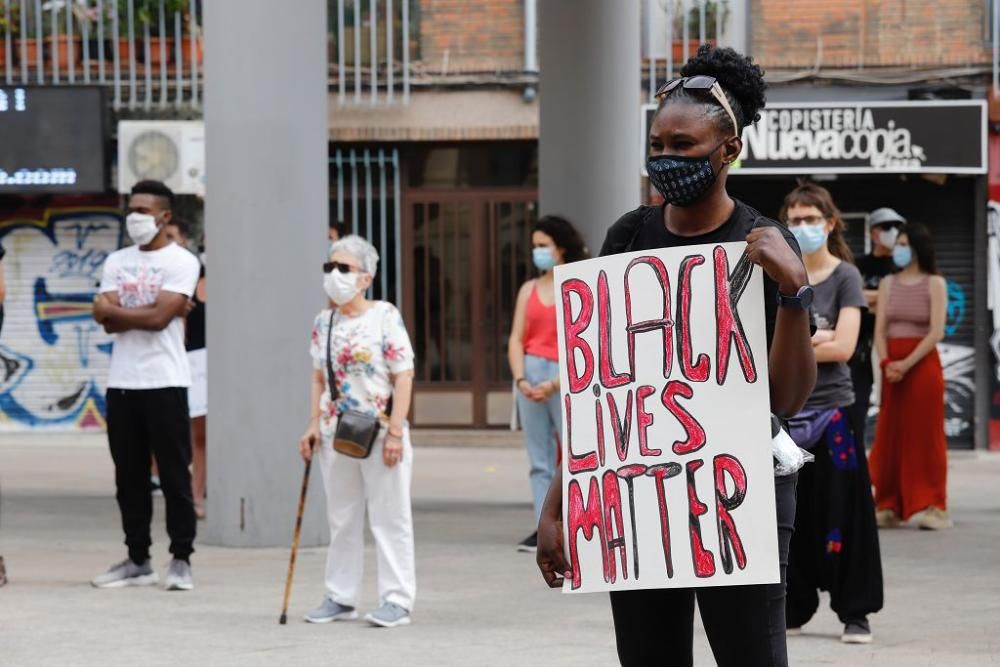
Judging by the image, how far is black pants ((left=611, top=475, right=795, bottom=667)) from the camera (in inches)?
149

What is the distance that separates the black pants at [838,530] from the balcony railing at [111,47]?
12485 millimetres

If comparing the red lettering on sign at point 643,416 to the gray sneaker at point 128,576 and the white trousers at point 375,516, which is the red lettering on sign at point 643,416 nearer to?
the white trousers at point 375,516

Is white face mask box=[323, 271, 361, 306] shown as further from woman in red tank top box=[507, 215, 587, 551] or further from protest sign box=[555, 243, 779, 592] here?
protest sign box=[555, 243, 779, 592]

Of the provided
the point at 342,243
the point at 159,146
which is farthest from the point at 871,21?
the point at 342,243

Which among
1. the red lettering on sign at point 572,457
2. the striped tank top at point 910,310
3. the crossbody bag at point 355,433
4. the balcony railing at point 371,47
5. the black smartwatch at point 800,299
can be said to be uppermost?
the balcony railing at point 371,47

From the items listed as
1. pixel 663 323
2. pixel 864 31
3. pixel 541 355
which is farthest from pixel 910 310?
pixel 663 323

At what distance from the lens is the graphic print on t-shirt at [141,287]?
8.70 metres

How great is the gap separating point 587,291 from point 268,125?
6583mm

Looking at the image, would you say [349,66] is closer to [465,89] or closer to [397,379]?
[465,89]

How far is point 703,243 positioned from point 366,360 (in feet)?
13.1

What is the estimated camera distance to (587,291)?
13.0ft

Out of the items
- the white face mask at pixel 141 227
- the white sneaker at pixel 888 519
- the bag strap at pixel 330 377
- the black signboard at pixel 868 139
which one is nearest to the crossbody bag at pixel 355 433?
the bag strap at pixel 330 377

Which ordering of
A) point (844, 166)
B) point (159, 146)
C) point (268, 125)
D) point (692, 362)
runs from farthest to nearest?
point (159, 146)
point (844, 166)
point (268, 125)
point (692, 362)

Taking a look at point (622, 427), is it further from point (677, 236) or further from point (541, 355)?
point (541, 355)
